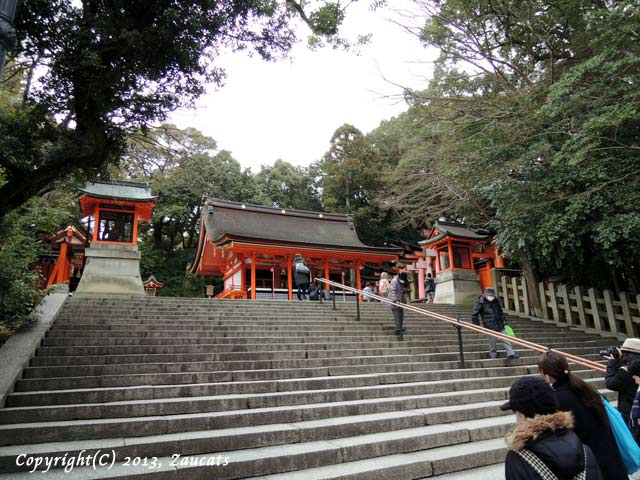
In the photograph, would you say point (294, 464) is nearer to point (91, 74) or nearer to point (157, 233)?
point (91, 74)

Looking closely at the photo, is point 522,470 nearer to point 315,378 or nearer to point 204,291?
point 315,378

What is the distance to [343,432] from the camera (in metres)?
3.76

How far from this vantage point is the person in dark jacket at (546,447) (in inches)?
62.9

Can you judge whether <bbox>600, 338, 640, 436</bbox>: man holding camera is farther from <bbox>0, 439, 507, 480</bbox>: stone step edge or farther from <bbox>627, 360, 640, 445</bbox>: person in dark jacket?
<bbox>0, 439, 507, 480</bbox>: stone step edge

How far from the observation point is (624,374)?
316 cm

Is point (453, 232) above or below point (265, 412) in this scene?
above

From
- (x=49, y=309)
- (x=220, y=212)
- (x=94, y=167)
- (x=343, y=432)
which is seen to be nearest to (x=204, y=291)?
(x=220, y=212)

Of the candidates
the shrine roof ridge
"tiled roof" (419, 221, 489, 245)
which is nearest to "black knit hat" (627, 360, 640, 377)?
"tiled roof" (419, 221, 489, 245)

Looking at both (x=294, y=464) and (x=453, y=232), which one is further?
(x=453, y=232)

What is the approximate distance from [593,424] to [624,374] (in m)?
1.27

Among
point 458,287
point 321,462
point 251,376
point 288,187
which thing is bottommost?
point 321,462

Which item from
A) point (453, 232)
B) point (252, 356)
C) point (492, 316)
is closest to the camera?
point (252, 356)

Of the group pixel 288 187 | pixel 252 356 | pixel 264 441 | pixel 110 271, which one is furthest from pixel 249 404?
pixel 288 187

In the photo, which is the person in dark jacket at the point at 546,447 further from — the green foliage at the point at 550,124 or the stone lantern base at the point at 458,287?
the stone lantern base at the point at 458,287
